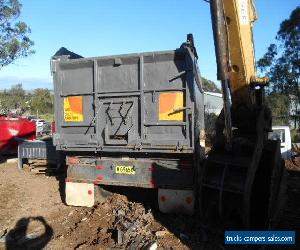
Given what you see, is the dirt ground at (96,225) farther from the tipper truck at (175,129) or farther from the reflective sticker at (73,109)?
the reflective sticker at (73,109)

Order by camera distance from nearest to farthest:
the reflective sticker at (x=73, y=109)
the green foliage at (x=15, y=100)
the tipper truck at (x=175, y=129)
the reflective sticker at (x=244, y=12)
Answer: the tipper truck at (x=175, y=129) → the reflective sticker at (x=244, y=12) → the reflective sticker at (x=73, y=109) → the green foliage at (x=15, y=100)

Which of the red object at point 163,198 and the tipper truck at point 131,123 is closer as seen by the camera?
the tipper truck at point 131,123

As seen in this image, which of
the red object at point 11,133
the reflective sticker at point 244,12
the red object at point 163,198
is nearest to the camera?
the reflective sticker at point 244,12

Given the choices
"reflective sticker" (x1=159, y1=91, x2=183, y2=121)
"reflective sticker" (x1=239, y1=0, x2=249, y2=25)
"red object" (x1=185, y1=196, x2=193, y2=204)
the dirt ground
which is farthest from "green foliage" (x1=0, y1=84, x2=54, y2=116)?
"reflective sticker" (x1=239, y1=0, x2=249, y2=25)

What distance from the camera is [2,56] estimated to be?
21.5 meters

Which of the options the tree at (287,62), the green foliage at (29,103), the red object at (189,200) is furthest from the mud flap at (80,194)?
the green foliage at (29,103)

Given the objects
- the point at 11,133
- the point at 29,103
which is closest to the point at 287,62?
the point at 11,133

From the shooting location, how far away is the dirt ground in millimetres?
6297

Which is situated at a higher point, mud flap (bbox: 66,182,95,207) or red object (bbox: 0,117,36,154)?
red object (bbox: 0,117,36,154)

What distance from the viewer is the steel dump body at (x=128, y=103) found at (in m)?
7.15

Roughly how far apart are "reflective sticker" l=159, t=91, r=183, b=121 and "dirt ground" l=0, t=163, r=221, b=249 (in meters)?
1.66

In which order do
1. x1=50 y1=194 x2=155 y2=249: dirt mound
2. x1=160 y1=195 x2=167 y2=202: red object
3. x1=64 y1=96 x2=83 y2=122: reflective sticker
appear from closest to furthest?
x1=50 y1=194 x2=155 y2=249: dirt mound < x1=160 y1=195 x2=167 y2=202: red object < x1=64 y1=96 x2=83 y2=122: reflective sticker

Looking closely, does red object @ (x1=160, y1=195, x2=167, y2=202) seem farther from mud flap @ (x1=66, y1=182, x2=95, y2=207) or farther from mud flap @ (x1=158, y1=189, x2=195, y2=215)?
mud flap @ (x1=66, y1=182, x2=95, y2=207)

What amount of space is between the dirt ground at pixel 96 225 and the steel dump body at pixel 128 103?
43.5 inches
